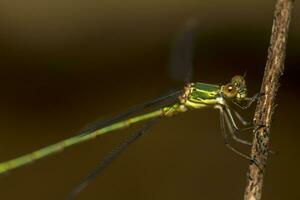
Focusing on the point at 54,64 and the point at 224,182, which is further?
the point at 54,64

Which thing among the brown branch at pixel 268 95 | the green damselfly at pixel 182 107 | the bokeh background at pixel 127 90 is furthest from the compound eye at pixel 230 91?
the bokeh background at pixel 127 90

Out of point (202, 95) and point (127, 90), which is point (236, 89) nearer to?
point (202, 95)

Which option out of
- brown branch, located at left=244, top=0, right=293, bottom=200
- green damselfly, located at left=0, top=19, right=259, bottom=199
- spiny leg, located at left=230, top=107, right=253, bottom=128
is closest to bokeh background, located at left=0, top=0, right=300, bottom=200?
green damselfly, located at left=0, top=19, right=259, bottom=199

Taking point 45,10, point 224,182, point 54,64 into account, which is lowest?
point 224,182

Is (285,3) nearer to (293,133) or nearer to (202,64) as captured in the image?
(293,133)

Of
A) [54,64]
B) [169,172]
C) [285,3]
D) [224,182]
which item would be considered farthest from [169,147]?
[285,3]

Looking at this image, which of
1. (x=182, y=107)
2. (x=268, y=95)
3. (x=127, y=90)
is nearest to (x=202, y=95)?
(x=182, y=107)

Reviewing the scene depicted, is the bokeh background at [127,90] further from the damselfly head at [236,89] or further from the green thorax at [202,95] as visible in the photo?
the damselfly head at [236,89]
